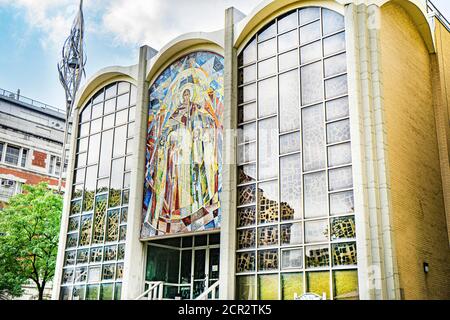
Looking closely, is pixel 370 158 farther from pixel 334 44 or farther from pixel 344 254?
pixel 334 44

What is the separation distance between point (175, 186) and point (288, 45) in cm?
→ 637

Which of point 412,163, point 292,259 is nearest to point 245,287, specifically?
point 292,259

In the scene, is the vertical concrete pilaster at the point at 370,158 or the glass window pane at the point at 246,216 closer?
the vertical concrete pilaster at the point at 370,158

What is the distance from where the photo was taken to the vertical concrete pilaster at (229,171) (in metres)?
15.5

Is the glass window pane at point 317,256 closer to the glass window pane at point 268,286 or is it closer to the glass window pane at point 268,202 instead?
the glass window pane at point 268,286

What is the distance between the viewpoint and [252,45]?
57.6ft

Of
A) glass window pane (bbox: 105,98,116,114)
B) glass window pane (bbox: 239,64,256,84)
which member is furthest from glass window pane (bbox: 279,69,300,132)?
glass window pane (bbox: 105,98,116,114)

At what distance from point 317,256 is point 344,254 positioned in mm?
791

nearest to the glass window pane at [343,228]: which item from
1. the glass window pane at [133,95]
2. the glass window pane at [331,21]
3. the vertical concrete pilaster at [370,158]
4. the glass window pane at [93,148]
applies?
the vertical concrete pilaster at [370,158]

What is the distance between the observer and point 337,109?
14695 millimetres

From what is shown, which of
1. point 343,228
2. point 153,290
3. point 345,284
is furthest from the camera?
point 153,290

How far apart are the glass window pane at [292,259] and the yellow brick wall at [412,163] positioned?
2.63m
